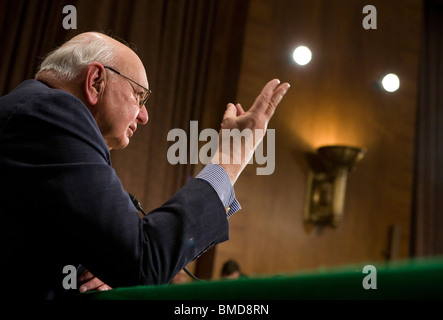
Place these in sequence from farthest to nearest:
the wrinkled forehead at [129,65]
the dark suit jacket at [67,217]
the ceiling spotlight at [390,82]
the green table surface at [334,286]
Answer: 1. the ceiling spotlight at [390,82]
2. the wrinkled forehead at [129,65]
3. the dark suit jacket at [67,217]
4. the green table surface at [334,286]

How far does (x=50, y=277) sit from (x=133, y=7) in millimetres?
3815

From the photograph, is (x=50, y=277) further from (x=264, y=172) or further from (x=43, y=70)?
(x=264, y=172)

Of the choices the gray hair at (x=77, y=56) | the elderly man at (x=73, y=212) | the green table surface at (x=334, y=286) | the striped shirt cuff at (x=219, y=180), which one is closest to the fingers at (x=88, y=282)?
the elderly man at (x=73, y=212)

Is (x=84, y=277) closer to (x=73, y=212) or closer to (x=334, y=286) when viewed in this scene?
(x=73, y=212)

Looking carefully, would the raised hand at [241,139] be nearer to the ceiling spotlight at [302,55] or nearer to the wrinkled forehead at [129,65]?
the wrinkled forehead at [129,65]

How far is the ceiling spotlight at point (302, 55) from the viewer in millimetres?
4395

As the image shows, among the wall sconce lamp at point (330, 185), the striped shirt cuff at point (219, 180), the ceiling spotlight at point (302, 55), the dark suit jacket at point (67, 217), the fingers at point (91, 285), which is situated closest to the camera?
the dark suit jacket at point (67, 217)

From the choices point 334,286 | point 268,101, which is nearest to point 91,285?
point 268,101

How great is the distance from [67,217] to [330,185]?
3941mm

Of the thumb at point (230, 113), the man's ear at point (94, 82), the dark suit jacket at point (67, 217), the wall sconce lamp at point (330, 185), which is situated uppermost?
the wall sconce lamp at point (330, 185)

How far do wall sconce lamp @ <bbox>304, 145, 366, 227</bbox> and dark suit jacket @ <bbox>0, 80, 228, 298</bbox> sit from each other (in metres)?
3.71

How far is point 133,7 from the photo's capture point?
14.6 feet

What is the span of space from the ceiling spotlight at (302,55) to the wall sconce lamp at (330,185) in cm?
80

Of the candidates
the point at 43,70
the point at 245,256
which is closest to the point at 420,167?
the point at 245,256
